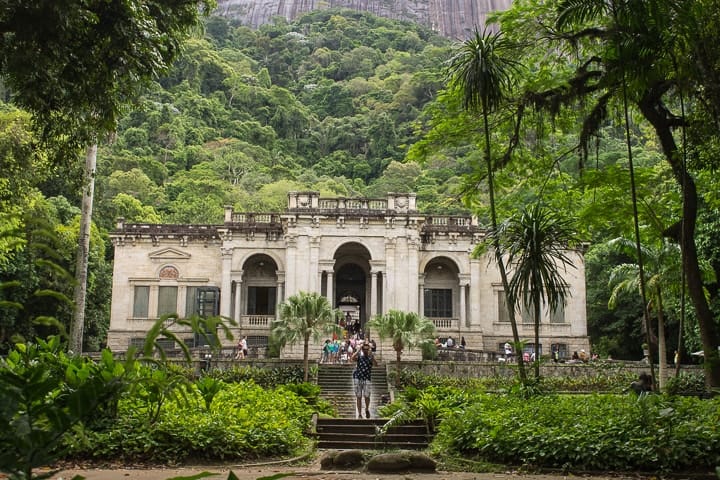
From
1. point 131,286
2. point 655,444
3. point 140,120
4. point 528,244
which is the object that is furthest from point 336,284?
point 140,120

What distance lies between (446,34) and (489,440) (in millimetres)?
130976

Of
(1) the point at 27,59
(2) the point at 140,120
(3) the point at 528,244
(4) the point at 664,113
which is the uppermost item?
(2) the point at 140,120

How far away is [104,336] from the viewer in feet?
133

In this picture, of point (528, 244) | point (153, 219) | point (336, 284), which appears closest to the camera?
point (528, 244)

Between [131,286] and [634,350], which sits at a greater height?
[131,286]

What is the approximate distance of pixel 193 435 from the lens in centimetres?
1076

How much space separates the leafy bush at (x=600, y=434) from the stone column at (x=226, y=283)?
25045 millimetres

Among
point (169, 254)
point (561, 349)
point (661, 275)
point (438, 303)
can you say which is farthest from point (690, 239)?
point (169, 254)

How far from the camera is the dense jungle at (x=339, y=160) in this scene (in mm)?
14773

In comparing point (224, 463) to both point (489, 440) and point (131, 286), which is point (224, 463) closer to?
point (489, 440)

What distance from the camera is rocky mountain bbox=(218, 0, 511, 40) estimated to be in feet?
447

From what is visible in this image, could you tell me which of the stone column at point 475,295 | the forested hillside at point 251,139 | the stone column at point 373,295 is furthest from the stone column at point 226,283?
the stone column at point 475,295

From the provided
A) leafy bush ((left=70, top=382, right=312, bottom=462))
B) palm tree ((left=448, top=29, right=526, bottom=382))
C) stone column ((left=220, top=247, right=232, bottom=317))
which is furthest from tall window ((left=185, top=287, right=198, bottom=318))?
palm tree ((left=448, top=29, right=526, bottom=382))

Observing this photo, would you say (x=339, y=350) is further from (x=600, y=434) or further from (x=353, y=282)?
(x=600, y=434)
